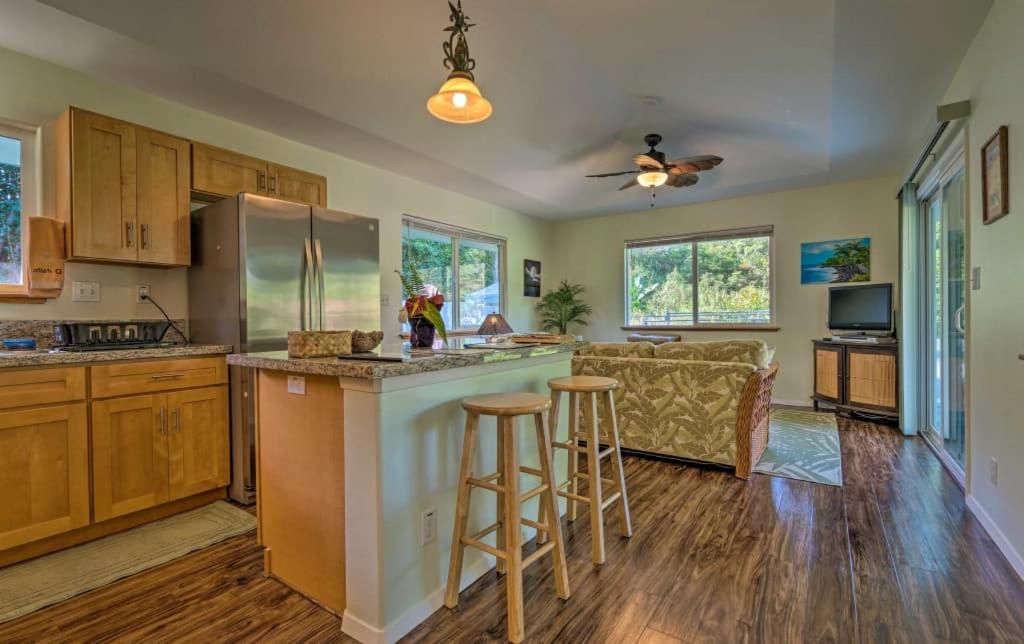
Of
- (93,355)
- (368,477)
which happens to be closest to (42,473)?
(93,355)

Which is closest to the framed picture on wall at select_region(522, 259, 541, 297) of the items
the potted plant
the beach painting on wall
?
the potted plant

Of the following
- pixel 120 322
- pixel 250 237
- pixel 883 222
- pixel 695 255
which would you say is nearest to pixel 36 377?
pixel 120 322

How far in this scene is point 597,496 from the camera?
2037 millimetres

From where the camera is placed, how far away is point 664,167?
12.8 ft

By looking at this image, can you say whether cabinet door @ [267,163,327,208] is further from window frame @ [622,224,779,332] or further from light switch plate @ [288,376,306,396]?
window frame @ [622,224,779,332]

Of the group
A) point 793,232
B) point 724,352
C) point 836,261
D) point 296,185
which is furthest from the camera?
point 793,232

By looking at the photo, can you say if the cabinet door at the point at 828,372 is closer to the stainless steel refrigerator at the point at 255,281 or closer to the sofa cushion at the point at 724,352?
the sofa cushion at the point at 724,352

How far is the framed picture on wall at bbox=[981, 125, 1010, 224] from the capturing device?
2.02 meters

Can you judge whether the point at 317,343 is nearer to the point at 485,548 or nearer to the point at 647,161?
the point at 485,548

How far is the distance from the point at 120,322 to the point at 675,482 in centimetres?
346

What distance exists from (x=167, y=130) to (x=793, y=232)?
5.99 meters

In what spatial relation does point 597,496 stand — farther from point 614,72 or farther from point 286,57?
point 286,57

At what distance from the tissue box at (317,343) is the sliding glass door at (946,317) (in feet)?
11.4

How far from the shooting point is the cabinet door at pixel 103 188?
243 centimetres
